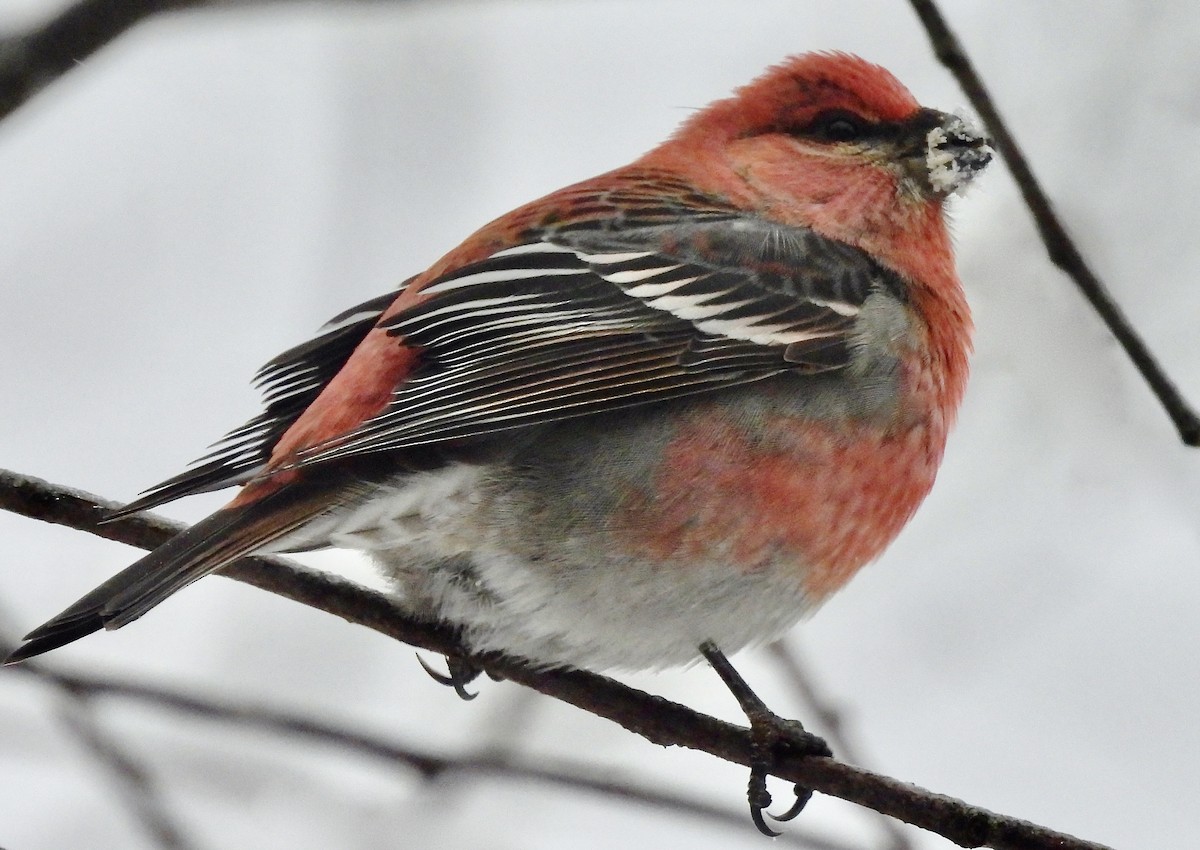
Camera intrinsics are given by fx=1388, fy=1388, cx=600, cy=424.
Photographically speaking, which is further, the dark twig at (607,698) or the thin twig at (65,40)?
the dark twig at (607,698)

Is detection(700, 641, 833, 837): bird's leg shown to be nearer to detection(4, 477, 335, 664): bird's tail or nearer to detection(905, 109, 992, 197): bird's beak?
detection(4, 477, 335, 664): bird's tail

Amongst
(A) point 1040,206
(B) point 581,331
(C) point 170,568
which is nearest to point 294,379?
(B) point 581,331

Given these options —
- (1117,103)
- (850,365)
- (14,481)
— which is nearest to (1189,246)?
(1117,103)

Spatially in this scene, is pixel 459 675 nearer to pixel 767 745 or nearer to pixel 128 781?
pixel 767 745

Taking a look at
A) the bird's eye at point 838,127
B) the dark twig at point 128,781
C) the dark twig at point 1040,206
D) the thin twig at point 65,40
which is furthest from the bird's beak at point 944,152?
the dark twig at point 128,781

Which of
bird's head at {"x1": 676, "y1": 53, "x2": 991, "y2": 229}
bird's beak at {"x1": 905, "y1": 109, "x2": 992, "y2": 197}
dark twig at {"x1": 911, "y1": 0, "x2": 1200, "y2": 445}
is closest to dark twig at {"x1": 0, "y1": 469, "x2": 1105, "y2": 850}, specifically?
dark twig at {"x1": 911, "y1": 0, "x2": 1200, "y2": 445}

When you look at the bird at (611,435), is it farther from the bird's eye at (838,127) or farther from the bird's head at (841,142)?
the bird's eye at (838,127)

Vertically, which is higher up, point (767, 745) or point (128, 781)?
point (128, 781)
